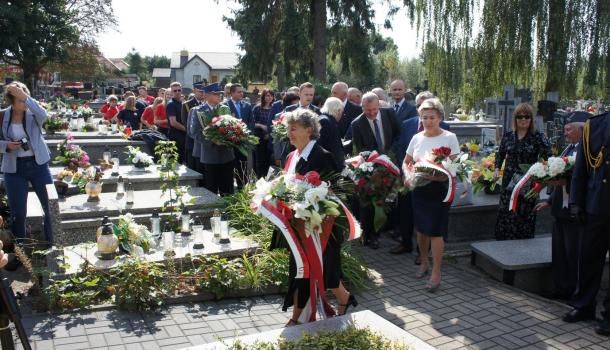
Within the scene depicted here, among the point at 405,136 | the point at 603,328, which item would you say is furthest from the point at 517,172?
the point at 603,328

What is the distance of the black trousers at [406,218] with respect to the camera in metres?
7.23

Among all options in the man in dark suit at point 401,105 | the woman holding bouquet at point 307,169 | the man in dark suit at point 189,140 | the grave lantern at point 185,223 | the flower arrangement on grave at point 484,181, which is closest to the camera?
the woman holding bouquet at point 307,169

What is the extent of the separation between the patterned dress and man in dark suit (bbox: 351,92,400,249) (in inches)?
54.1

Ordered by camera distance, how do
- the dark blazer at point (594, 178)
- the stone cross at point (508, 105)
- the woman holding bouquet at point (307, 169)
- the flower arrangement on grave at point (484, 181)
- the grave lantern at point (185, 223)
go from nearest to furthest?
the woman holding bouquet at point (307, 169), the dark blazer at point (594, 178), the grave lantern at point (185, 223), the flower arrangement on grave at point (484, 181), the stone cross at point (508, 105)

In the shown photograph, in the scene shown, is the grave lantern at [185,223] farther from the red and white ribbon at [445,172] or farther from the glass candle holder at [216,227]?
the red and white ribbon at [445,172]

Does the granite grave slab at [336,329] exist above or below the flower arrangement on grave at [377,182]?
below

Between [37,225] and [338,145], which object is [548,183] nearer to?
[338,145]

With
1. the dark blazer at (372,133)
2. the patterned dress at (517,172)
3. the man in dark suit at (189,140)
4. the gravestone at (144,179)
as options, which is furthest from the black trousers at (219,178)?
the patterned dress at (517,172)

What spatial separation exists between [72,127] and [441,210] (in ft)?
41.1

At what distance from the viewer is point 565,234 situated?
19.2ft

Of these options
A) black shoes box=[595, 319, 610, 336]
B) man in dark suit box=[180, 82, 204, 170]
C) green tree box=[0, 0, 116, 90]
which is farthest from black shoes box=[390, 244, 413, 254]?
green tree box=[0, 0, 116, 90]

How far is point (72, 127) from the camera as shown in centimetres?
1561

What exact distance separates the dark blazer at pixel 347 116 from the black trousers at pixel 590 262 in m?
4.10

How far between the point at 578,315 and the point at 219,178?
542cm
